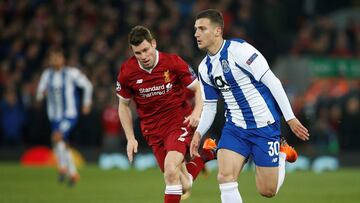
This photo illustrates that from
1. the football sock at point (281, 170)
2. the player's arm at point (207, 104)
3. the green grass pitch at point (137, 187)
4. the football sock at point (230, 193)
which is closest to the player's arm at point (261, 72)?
the player's arm at point (207, 104)

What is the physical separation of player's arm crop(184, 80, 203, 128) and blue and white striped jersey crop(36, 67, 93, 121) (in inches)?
284

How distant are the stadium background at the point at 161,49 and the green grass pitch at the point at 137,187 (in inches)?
27.1

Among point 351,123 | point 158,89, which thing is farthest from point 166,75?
point 351,123

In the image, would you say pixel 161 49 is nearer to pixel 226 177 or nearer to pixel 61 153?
pixel 61 153

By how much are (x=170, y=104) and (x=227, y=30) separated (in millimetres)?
13843

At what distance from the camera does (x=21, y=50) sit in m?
24.3

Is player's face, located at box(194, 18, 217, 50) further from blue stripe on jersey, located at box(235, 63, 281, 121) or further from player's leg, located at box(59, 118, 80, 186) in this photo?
player's leg, located at box(59, 118, 80, 186)

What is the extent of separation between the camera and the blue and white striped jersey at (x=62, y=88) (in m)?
18.2

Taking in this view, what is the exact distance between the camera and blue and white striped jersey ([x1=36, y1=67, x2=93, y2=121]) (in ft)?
59.7

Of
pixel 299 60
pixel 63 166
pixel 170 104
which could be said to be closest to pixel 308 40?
pixel 299 60

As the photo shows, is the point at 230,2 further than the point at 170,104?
Yes

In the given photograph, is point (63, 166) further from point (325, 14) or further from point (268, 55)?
point (325, 14)

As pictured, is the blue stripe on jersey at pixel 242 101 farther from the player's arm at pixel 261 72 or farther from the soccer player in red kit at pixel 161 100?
the soccer player in red kit at pixel 161 100

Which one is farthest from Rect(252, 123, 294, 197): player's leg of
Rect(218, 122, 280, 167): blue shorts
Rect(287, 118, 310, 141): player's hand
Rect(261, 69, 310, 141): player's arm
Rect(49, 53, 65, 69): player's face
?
Rect(49, 53, 65, 69): player's face
